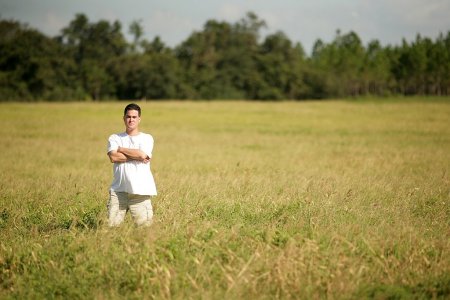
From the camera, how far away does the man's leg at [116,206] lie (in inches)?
217

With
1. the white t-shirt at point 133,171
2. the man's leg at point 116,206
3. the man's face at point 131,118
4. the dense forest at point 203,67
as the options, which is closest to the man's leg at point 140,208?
the man's leg at point 116,206

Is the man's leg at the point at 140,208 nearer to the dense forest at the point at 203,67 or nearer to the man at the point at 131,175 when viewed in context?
the man at the point at 131,175

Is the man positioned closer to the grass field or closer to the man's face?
the man's face

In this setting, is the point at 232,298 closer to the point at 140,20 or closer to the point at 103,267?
the point at 103,267

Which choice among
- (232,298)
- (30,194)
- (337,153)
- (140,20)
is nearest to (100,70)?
(140,20)

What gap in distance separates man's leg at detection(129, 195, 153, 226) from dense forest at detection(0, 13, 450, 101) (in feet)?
236

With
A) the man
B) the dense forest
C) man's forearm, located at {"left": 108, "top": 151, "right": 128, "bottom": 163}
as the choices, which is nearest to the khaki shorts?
the man

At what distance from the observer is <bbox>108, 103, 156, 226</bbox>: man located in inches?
213

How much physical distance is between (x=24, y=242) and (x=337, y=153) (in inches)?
546

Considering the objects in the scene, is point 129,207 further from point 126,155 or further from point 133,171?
point 126,155

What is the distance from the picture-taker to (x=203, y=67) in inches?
3848

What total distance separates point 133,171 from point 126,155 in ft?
0.78

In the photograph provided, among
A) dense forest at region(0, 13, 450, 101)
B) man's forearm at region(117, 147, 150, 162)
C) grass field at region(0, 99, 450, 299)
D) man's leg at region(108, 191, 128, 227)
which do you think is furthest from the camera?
dense forest at region(0, 13, 450, 101)

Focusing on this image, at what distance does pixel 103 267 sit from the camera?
4547mm
